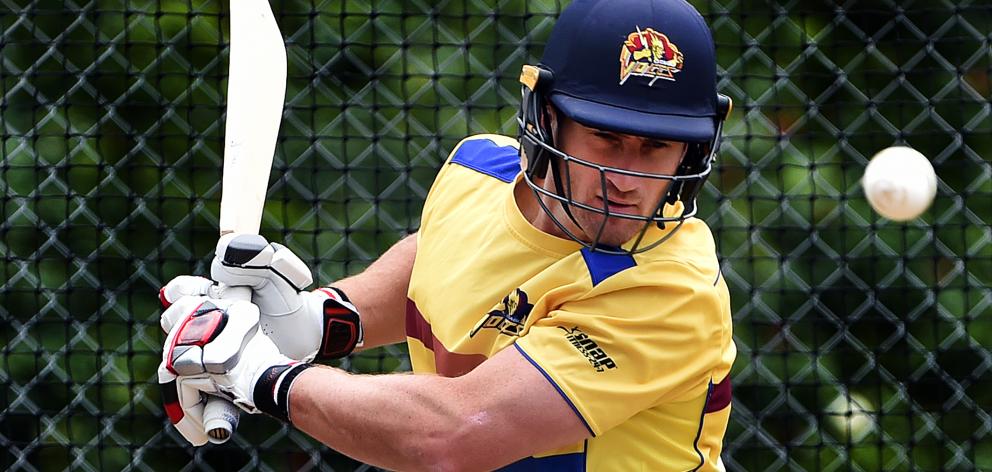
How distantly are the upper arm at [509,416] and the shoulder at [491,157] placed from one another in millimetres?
522

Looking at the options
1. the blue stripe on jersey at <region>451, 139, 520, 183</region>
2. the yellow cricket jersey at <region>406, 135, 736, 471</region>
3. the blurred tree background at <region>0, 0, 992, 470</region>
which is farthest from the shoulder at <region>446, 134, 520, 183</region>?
the blurred tree background at <region>0, 0, 992, 470</region>

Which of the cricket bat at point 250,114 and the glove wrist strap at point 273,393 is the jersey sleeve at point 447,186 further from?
the glove wrist strap at point 273,393

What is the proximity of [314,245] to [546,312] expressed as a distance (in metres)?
1.91

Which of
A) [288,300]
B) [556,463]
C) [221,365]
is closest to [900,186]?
[556,463]

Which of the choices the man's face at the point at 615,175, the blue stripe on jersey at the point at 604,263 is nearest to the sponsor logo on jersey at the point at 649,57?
the man's face at the point at 615,175

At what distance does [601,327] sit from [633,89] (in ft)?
Answer: 1.24

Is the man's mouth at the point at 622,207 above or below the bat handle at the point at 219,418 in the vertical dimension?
above

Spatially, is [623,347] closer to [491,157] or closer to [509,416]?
[509,416]

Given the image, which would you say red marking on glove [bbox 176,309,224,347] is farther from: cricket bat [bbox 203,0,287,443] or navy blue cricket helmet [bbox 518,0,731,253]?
navy blue cricket helmet [bbox 518,0,731,253]

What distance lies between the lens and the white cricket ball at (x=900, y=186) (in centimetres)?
245

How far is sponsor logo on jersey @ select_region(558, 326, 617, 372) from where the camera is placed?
7.08ft

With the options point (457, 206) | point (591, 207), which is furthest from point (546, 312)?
point (457, 206)

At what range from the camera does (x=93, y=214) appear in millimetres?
4176

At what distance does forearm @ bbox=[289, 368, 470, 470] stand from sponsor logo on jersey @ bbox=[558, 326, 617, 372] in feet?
0.66
